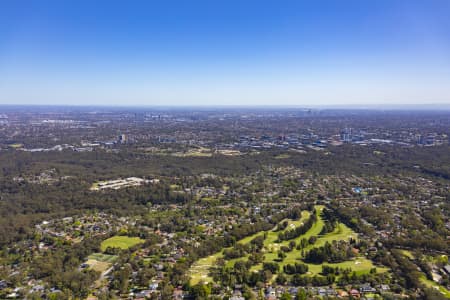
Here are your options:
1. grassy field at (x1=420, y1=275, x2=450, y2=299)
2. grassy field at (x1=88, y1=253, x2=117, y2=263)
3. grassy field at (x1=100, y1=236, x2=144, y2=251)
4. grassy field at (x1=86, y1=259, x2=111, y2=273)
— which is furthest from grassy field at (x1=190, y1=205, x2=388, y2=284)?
grassy field at (x1=100, y1=236, x2=144, y2=251)

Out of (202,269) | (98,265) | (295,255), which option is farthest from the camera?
(295,255)

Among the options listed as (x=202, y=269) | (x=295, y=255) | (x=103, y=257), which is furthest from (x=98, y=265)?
(x=295, y=255)

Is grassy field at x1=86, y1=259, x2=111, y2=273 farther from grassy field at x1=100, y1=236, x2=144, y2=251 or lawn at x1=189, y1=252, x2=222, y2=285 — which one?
lawn at x1=189, y1=252, x2=222, y2=285

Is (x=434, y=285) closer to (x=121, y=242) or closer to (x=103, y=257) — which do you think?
(x=103, y=257)

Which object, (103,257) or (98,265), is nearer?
(98,265)

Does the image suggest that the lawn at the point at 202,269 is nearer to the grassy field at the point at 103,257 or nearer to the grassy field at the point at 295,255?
the grassy field at the point at 295,255

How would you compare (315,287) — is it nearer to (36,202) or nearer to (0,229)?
(0,229)
